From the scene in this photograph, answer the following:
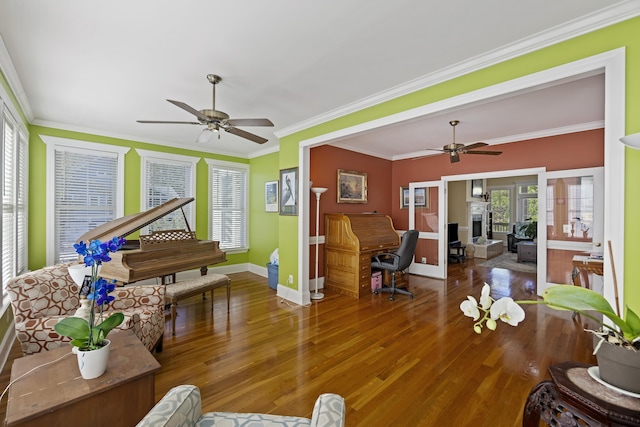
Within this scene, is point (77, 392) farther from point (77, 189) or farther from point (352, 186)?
point (352, 186)

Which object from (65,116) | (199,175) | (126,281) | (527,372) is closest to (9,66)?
(65,116)

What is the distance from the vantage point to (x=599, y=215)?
3.89 metres

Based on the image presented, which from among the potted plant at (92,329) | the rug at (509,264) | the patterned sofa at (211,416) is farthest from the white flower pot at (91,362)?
the rug at (509,264)

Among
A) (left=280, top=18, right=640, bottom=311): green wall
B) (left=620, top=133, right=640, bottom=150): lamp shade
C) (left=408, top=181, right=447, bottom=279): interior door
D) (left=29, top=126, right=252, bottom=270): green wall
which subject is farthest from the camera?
(left=408, top=181, right=447, bottom=279): interior door

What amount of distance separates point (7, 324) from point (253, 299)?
2.58m

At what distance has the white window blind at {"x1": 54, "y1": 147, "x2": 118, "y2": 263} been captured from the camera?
402 centimetres

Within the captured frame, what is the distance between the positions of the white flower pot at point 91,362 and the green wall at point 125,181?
3.81 meters

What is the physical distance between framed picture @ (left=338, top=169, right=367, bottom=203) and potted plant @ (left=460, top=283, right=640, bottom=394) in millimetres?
4220

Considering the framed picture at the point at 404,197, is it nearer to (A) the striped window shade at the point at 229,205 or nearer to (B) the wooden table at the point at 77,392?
(A) the striped window shade at the point at 229,205

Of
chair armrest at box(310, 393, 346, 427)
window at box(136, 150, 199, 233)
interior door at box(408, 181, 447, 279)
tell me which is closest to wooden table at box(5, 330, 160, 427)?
chair armrest at box(310, 393, 346, 427)

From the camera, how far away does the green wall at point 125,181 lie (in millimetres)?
3803

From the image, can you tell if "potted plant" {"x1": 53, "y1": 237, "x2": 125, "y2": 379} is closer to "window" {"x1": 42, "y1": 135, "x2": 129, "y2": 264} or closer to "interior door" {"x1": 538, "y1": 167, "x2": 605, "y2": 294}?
"window" {"x1": 42, "y1": 135, "x2": 129, "y2": 264}

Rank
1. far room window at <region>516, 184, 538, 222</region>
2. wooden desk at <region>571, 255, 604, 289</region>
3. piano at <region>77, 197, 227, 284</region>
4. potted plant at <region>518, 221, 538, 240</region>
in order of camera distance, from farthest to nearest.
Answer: far room window at <region>516, 184, 538, 222</region> < potted plant at <region>518, 221, 538, 240</region> < wooden desk at <region>571, 255, 604, 289</region> < piano at <region>77, 197, 227, 284</region>

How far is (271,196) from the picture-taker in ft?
18.2
